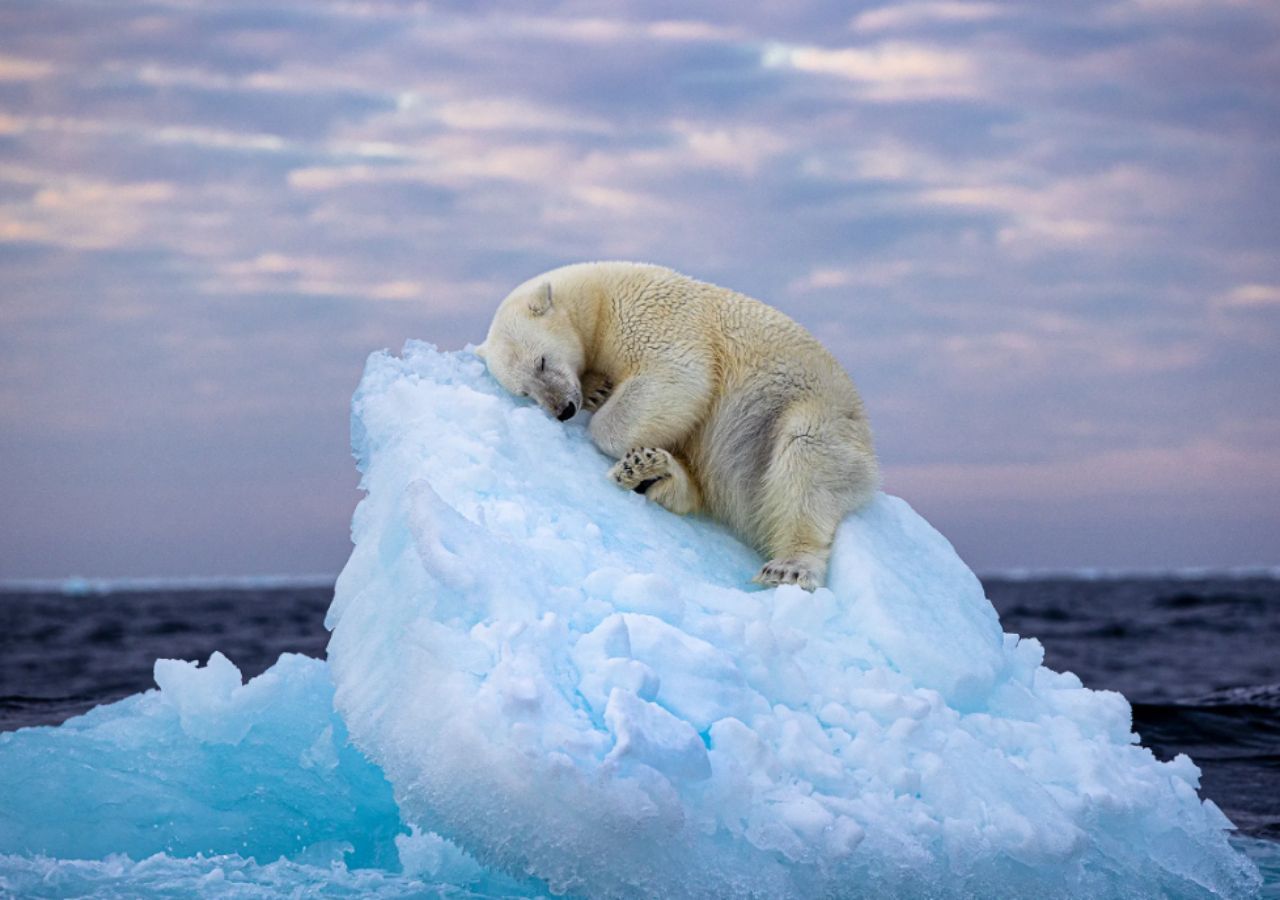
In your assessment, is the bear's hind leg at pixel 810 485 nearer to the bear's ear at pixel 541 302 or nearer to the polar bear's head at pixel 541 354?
A: the polar bear's head at pixel 541 354

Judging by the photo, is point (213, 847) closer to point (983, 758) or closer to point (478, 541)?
point (478, 541)

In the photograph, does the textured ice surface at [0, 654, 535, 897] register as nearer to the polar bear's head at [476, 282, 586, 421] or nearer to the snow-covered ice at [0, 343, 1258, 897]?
the snow-covered ice at [0, 343, 1258, 897]

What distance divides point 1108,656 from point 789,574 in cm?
1969

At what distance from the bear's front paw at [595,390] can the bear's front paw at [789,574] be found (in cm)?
133

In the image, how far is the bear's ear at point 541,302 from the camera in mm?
6168

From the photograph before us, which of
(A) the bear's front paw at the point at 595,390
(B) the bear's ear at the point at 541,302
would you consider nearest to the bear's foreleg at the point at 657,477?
(A) the bear's front paw at the point at 595,390

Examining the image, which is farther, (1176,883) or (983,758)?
(1176,883)

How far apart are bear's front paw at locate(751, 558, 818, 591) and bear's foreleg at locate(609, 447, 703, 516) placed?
1.80ft

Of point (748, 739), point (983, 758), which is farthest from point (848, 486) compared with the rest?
point (748, 739)

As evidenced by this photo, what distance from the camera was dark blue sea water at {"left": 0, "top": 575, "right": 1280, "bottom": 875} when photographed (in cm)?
1147

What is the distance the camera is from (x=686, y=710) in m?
4.14

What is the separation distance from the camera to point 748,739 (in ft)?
13.4

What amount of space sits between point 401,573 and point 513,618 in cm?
58

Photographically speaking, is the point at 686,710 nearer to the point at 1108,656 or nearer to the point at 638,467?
the point at 638,467
